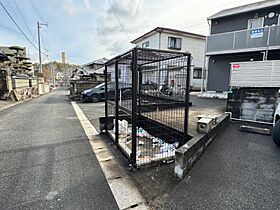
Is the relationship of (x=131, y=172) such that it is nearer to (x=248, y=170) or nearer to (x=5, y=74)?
(x=248, y=170)

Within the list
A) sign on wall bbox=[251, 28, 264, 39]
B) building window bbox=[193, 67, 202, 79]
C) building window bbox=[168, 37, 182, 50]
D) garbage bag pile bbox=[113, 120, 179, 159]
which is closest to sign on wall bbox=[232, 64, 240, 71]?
garbage bag pile bbox=[113, 120, 179, 159]

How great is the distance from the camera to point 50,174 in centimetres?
259

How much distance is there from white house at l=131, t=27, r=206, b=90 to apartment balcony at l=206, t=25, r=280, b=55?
5.54 meters

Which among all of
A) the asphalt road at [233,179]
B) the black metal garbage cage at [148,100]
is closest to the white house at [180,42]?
the black metal garbage cage at [148,100]

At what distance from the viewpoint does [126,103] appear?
146 inches

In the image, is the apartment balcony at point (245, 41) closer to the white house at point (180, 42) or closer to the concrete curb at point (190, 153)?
the white house at point (180, 42)

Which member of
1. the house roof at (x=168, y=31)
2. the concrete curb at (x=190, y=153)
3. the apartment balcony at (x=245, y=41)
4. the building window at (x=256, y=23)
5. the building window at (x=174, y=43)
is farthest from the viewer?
the building window at (x=174, y=43)

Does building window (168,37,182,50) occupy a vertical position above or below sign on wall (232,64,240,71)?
above

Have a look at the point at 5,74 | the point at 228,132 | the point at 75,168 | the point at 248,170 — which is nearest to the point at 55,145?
the point at 75,168

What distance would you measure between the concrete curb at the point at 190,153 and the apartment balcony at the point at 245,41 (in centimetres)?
850

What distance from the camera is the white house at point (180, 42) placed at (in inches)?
672

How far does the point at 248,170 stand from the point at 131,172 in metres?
1.90

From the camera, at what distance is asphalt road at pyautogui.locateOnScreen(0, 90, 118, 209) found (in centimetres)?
199

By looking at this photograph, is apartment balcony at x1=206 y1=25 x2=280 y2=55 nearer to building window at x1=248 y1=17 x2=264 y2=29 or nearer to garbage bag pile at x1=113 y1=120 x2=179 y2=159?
building window at x1=248 y1=17 x2=264 y2=29
